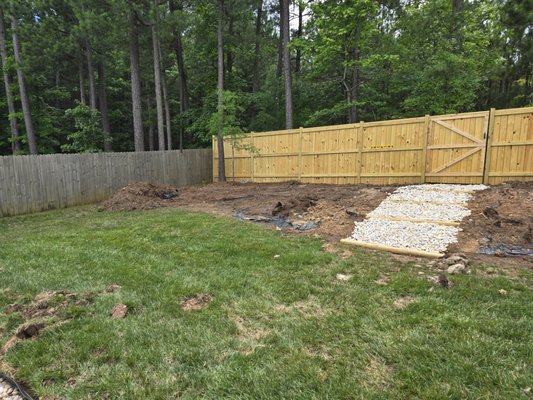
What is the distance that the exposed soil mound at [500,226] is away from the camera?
12.6ft

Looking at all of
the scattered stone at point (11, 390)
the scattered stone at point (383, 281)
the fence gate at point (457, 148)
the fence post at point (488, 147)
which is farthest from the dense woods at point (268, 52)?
the scattered stone at point (11, 390)

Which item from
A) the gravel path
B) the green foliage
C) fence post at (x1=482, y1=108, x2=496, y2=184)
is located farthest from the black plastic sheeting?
the green foliage

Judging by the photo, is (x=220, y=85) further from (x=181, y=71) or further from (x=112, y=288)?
(x=112, y=288)

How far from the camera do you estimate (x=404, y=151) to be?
8.46 metres

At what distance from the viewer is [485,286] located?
2.89m

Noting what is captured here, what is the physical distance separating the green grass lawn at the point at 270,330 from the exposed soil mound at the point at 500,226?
27.7 inches

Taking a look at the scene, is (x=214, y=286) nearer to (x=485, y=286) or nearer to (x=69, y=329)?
(x=69, y=329)

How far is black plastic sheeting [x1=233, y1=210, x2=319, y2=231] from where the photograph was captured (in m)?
5.38

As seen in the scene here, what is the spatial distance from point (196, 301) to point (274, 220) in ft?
10.5

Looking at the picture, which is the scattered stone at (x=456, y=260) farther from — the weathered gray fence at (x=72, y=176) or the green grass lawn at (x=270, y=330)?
the weathered gray fence at (x=72, y=176)

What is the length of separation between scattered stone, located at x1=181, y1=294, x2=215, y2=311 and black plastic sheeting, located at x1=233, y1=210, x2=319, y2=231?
2.63 m

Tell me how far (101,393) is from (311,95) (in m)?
15.2

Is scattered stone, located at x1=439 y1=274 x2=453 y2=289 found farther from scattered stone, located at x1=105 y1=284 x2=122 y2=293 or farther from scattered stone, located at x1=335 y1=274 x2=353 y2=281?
scattered stone, located at x1=105 y1=284 x2=122 y2=293

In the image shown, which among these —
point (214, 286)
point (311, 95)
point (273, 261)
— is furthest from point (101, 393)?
point (311, 95)
